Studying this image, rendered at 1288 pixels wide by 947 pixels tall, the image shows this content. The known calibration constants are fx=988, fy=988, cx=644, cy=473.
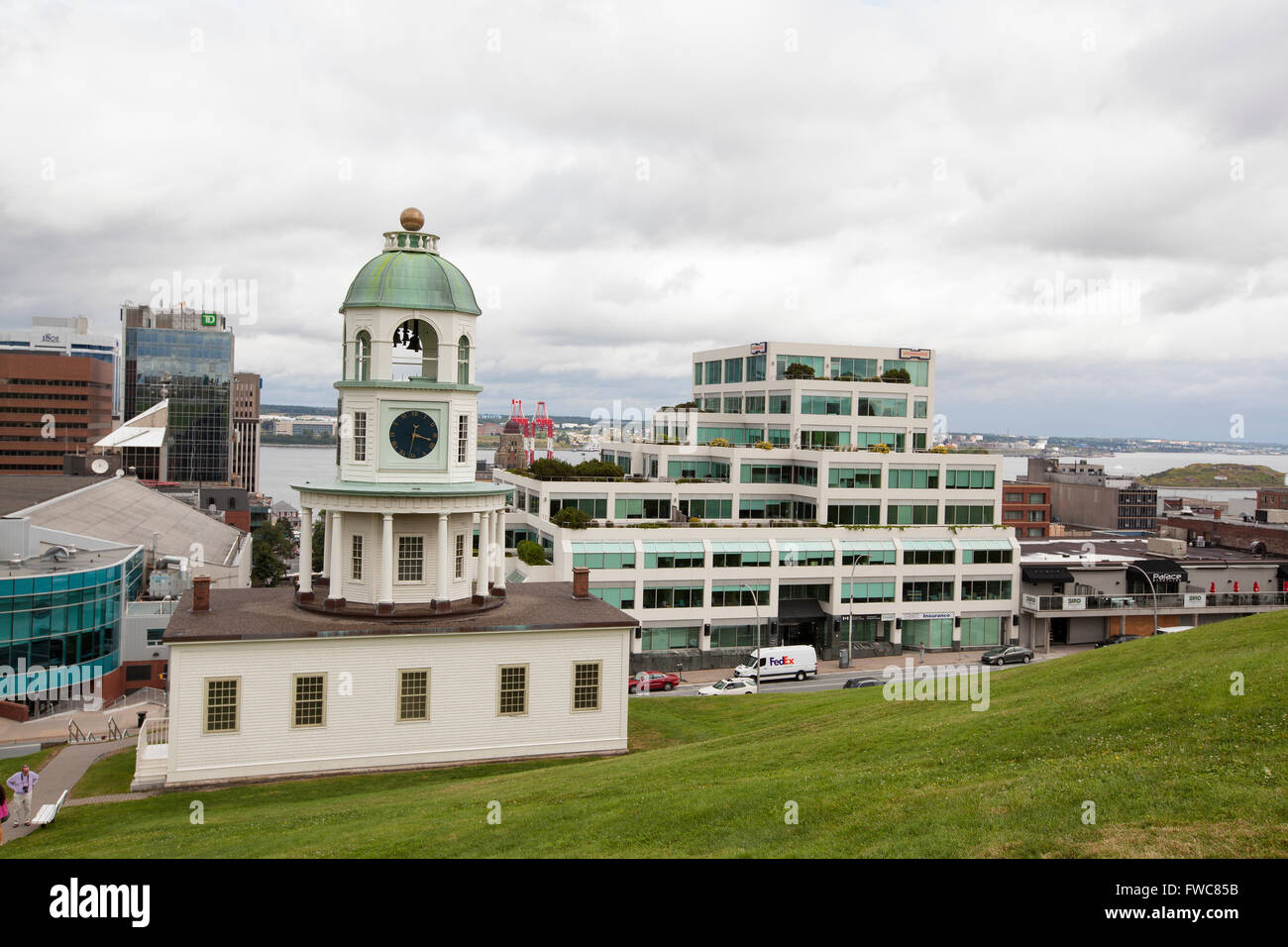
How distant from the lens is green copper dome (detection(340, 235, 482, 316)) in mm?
39312

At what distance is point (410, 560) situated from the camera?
38.9 meters

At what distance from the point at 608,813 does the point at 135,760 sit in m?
23.0

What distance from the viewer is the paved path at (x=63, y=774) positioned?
29.4 meters

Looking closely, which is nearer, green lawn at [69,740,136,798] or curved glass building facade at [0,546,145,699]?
green lawn at [69,740,136,798]

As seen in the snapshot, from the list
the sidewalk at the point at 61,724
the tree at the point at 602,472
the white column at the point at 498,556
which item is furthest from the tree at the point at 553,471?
the white column at the point at 498,556

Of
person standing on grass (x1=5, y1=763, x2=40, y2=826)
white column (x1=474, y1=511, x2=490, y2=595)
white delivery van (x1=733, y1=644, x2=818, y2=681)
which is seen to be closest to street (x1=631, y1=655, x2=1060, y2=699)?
white delivery van (x1=733, y1=644, x2=818, y2=681)

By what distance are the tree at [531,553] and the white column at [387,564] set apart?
117 ft

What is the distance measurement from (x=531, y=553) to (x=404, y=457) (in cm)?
3534

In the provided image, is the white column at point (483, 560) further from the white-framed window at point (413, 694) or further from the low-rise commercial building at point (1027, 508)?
the low-rise commercial building at point (1027, 508)

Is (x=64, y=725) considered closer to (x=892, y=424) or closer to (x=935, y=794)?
(x=935, y=794)

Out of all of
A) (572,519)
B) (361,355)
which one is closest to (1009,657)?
(572,519)

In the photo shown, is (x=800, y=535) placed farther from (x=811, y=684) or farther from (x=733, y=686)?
(x=733, y=686)

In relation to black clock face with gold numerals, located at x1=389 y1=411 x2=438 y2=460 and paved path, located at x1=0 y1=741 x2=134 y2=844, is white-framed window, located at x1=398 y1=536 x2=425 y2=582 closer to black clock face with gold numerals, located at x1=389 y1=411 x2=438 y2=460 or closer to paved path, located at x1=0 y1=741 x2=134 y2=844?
black clock face with gold numerals, located at x1=389 y1=411 x2=438 y2=460

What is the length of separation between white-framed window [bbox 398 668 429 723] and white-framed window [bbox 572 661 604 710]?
550 centimetres
